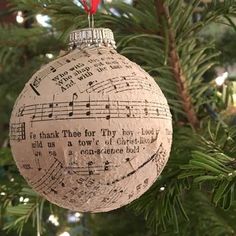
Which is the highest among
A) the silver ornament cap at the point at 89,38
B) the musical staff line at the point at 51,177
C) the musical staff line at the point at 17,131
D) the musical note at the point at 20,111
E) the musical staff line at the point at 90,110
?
the silver ornament cap at the point at 89,38

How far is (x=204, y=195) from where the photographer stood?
0.84 meters

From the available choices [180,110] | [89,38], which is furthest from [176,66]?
[89,38]

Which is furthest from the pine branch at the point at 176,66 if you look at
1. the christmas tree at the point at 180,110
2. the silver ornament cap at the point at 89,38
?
the silver ornament cap at the point at 89,38

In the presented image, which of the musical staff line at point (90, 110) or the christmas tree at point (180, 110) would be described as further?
the christmas tree at point (180, 110)

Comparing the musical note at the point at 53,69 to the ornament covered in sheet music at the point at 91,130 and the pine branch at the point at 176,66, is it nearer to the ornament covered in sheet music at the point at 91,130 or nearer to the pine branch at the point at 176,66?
the ornament covered in sheet music at the point at 91,130

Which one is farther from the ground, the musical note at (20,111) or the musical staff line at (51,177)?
the musical note at (20,111)

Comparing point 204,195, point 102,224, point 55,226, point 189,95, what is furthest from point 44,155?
point 55,226

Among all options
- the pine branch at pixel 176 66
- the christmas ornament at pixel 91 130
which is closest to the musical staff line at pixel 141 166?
the christmas ornament at pixel 91 130

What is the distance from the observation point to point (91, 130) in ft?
1.48

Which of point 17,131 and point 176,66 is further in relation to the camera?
point 176,66

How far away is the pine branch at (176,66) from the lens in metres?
0.66

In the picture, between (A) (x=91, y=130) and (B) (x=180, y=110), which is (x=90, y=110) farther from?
(B) (x=180, y=110)

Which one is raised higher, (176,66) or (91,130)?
(176,66)

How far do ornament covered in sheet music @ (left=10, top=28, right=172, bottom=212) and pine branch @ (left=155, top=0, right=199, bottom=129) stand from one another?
18cm
